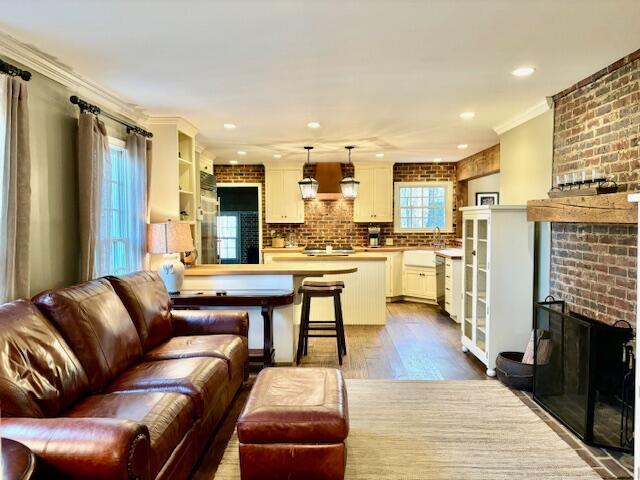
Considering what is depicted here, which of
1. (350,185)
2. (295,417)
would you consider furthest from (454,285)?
(295,417)

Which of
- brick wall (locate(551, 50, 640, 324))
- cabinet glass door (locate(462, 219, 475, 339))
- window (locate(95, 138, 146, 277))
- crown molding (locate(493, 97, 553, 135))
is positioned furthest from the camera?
cabinet glass door (locate(462, 219, 475, 339))

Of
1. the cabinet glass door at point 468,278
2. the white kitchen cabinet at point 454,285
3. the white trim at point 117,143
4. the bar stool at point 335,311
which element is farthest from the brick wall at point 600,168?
the white trim at point 117,143

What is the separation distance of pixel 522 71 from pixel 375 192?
16.0 feet

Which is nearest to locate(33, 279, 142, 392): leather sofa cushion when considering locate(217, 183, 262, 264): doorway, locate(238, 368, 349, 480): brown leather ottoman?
locate(238, 368, 349, 480): brown leather ottoman

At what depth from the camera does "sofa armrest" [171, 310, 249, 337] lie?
365 cm

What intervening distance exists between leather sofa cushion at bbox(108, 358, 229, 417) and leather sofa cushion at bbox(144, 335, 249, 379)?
112 mm

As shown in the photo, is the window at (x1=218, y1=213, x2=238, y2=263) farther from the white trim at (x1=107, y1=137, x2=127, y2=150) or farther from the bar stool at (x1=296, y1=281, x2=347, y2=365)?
the white trim at (x1=107, y1=137, x2=127, y2=150)

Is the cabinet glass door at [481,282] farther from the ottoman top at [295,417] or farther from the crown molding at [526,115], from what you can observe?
the ottoman top at [295,417]

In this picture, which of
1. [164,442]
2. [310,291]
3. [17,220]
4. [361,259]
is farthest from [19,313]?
[361,259]

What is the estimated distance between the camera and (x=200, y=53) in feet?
9.53

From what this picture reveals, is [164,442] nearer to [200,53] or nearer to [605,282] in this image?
[200,53]

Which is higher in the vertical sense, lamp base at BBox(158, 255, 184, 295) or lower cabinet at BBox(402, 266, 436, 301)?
lamp base at BBox(158, 255, 184, 295)

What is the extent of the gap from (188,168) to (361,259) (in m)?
2.43

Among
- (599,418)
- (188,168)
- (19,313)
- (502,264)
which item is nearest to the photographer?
(19,313)
